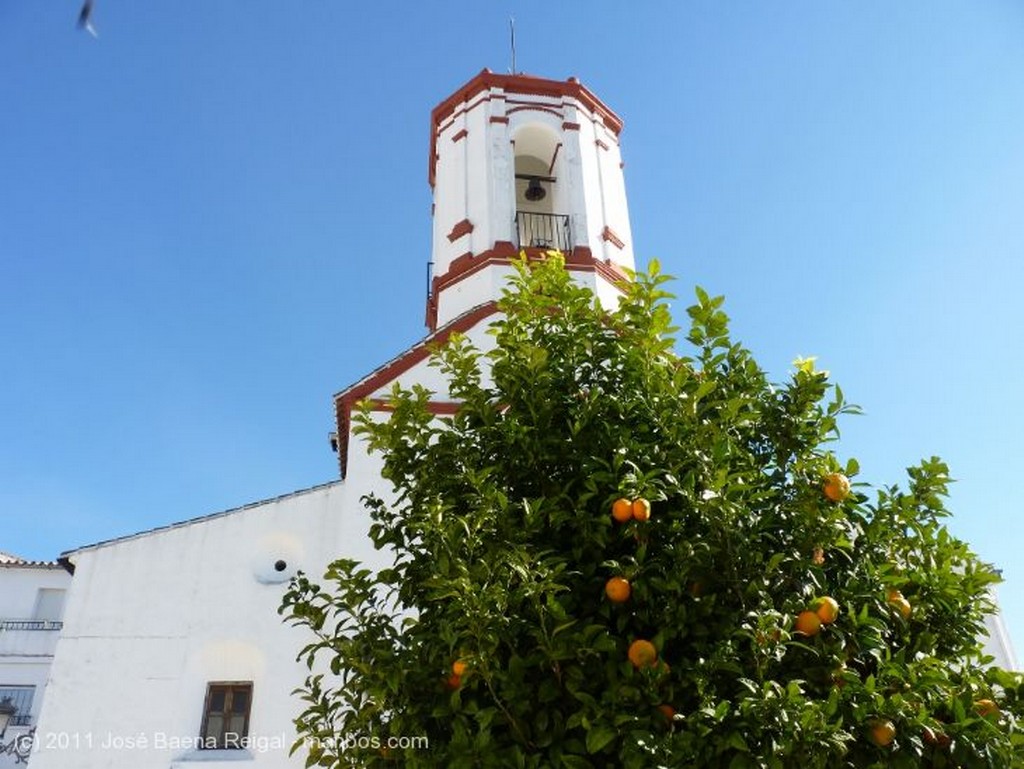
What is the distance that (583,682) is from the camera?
403 cm

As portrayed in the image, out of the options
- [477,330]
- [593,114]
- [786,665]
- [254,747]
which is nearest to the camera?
[786,665]

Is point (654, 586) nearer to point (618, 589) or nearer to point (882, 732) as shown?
point (618, 589)

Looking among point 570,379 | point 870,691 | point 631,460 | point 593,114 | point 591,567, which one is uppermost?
point 593,114

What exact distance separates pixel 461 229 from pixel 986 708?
1139 cm

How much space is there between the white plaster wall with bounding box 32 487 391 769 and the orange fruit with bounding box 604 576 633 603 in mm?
6410

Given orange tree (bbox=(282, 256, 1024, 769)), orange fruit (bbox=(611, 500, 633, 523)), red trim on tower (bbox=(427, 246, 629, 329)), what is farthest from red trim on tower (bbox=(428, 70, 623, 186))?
→ orange fruit (bbox=(611, 500, 633, 523))

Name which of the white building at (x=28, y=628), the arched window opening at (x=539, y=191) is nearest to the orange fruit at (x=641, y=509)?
the arched window opening at (x=539, y=191)

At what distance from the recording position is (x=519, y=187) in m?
15.5

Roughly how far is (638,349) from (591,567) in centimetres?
137

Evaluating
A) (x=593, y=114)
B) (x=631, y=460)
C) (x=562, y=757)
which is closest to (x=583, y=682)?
(x=562, y=757)

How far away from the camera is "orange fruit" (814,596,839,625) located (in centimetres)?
400

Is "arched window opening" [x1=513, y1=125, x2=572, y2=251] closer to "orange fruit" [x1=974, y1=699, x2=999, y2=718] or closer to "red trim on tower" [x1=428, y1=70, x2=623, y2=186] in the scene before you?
"red trim on tower" [x1=428, y1=70, x2=623, y2=186]

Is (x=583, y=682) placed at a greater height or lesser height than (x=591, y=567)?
lesser

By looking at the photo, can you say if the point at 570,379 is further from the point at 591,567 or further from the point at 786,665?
the point at 786,665
